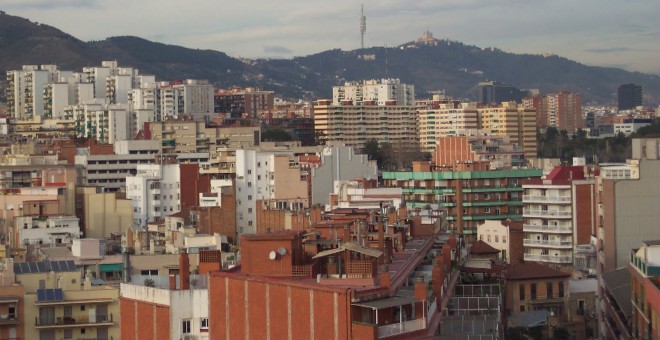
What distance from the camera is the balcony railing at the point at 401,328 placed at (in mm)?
22359

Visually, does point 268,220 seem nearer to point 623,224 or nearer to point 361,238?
point 623,224

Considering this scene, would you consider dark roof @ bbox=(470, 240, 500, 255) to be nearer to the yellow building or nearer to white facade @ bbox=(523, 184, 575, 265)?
white facade @ bbox=(523, 184, 575, 265)

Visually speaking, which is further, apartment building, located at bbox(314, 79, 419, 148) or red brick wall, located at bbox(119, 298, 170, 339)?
apartment building, located at bbox(314, 79, 419, 148)

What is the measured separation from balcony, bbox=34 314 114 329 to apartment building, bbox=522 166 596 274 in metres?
20.3

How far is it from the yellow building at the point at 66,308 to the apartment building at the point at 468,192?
29271 millimetres

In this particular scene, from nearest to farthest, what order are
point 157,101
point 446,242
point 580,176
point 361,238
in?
point 361,238 → point 446,242 → point 580,176 → point 157,101

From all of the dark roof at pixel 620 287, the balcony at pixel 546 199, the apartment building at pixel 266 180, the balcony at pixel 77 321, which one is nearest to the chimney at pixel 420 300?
the balcony at pixel 77 321

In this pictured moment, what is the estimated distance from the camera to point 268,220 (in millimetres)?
58781

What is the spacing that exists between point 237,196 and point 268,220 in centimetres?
661

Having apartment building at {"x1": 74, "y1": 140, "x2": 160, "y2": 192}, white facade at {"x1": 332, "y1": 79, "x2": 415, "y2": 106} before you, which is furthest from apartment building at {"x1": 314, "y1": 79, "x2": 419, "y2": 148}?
apartment building at {"x1": 74, "y1": 140, "x2": 160, "y2": 192}

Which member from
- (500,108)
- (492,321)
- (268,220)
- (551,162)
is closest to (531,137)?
(500,108)

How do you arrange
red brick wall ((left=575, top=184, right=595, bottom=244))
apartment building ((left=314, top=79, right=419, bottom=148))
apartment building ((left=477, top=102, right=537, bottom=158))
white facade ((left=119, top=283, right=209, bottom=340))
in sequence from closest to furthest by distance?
1. white facade ((left=119, top=283, right=209, bottom=340))
2. red brick wall ((left=575, top=184, right=595, bottom=244))
3. apartment building ((left=477, top=102, right=537, bottom=158))
4. apartment building ((left=314, top=79, right=419, bottom=148))

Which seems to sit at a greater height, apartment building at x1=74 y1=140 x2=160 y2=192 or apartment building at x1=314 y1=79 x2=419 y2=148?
apartment building at x1=314 y1=79 x2=419 y2=148

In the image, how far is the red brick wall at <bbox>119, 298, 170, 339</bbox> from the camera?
87.4 feet
